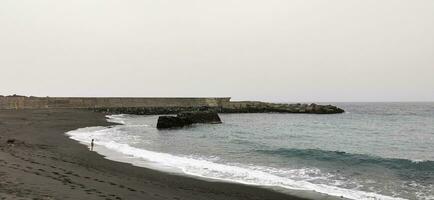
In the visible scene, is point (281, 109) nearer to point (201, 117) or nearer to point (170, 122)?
point (201, 117)

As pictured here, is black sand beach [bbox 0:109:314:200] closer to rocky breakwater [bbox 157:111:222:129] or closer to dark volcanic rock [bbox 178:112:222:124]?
rocky breakwater [bbox 157:111:222:129]

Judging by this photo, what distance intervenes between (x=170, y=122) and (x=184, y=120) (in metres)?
2.44

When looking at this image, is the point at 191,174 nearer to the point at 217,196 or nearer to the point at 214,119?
the point at 217,196

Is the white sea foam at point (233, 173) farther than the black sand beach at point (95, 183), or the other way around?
the white sea foam at point (233, 173)

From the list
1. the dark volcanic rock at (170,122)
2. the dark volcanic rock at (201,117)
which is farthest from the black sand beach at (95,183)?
the dark volcanic rock at (201,117)

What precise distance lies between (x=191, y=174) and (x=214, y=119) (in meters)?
35.1

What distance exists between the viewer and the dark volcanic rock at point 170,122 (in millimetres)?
40344

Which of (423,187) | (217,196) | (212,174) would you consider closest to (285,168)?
(212,174)

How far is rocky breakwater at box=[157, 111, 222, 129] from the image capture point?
40469 millimetres

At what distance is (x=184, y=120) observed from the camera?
1699 inches

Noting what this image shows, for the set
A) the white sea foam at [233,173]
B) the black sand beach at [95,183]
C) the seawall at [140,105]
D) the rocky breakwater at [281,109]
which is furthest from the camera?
the rocky breakwater at [281,109]

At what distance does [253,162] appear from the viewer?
62.5ft

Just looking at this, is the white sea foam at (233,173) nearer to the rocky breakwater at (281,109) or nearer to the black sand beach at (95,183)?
the black sand beach at (95,183)

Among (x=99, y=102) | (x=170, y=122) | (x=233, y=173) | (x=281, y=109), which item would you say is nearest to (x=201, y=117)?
(x=170, y=122)
